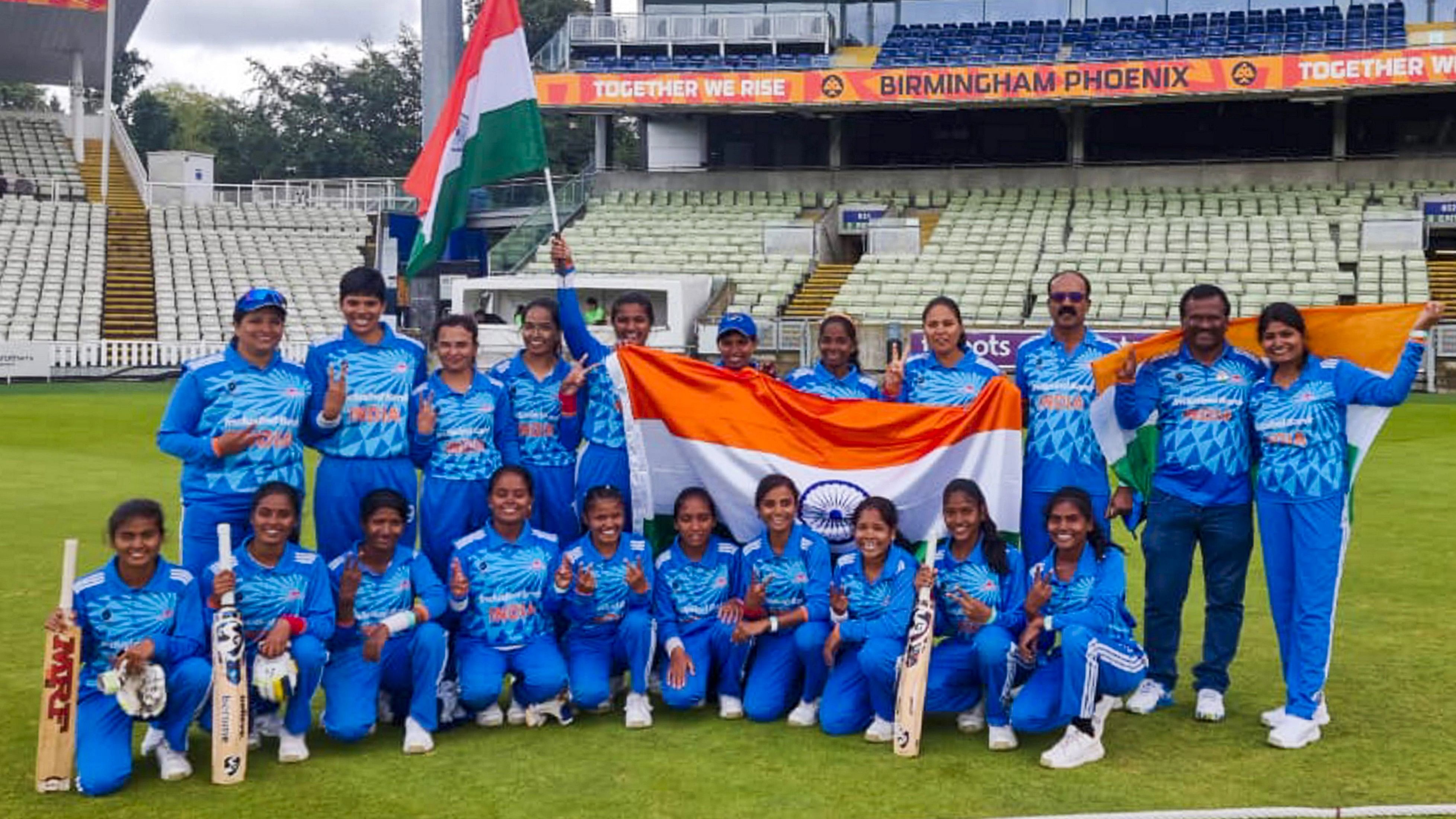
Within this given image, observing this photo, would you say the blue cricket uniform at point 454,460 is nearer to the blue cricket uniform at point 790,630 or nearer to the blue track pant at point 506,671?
the blue track pant at point 506,671

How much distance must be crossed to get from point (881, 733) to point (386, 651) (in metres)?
2.11

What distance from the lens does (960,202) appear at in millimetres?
35625

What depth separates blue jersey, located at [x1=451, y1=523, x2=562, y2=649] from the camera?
6.51 m

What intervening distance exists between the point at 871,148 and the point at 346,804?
1360 inches

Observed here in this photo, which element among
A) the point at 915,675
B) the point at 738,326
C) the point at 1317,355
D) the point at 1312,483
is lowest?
the point at 915,675

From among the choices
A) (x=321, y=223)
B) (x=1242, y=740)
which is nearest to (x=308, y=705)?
(x=1242, y=740)

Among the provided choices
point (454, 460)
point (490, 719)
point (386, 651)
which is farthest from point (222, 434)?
point (490, 719)

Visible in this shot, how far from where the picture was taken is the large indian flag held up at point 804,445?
273 inches

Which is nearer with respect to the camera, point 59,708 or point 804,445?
point 59,708

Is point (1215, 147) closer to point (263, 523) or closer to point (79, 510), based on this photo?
point (79, 510)

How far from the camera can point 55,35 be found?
120 feet

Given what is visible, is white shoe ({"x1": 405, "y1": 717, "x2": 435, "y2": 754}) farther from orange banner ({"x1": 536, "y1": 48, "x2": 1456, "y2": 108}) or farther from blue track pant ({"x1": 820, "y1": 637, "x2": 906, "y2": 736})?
orange banner ({"x1": 536, "y1": 48, "x2": 1456, "y2": 108})

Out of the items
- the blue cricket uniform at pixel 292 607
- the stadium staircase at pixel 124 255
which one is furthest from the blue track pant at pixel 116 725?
the stadium staircase at pixel 124 255

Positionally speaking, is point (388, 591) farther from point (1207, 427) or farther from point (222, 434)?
point (1207, 427)
